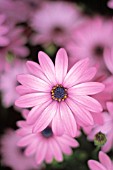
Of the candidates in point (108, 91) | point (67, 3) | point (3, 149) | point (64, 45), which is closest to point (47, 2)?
point (67, 3)

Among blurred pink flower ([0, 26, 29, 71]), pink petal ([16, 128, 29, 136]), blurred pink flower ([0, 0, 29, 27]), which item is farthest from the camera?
blurred pink flower ([0, 0, 29, 27])

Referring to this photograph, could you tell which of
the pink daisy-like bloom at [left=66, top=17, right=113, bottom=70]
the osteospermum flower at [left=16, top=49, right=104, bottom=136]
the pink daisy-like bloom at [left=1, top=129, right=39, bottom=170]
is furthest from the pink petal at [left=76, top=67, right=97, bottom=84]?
the pink daisy-like bloom at [left=1, top=129, right=39, bottom=170]

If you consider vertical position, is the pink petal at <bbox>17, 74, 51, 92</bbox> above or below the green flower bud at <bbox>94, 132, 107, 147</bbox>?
above

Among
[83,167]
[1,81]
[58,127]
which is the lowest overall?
[83,167]

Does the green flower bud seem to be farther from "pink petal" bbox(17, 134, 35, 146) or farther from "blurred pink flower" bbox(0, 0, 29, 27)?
"blurred pink flower" bbox(0, 0, 29, 27)

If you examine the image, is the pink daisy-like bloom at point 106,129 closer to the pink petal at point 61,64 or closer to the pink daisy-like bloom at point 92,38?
the pink petal at point 61,64

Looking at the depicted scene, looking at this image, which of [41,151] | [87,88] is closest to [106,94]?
[87,88]

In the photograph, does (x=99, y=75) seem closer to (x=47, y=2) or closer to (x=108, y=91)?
(x=108, y=91)
